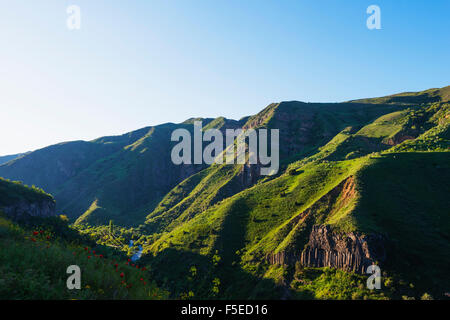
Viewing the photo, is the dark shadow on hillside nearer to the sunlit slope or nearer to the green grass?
the green grass

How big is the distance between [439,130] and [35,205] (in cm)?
11980

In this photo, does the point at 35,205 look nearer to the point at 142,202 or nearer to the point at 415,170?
the point at 415,170

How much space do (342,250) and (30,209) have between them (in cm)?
6665

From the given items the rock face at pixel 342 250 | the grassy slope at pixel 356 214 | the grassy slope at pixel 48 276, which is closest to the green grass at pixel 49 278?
the grassy slope at pixel 48 276

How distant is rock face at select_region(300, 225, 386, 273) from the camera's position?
3328 cm

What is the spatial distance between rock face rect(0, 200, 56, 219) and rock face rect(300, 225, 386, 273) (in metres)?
58.0

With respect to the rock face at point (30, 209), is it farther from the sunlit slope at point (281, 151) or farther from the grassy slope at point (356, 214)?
the sunlit slope at point (281, 151)

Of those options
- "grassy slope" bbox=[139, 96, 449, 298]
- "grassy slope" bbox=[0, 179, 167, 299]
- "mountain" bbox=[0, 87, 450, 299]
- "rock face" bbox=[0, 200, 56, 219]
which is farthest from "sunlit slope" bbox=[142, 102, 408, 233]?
"grassy slope" bbox=[0, 179, 167, 299]

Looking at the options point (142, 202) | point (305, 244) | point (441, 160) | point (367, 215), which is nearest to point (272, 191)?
point (305, 244)

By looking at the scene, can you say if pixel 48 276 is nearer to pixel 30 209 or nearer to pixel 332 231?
pixel 332 231

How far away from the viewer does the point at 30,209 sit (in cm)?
5262

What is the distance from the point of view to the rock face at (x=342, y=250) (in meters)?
33.3

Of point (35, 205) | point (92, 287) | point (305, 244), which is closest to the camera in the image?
point (92, 287)

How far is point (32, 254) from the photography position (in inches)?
435
